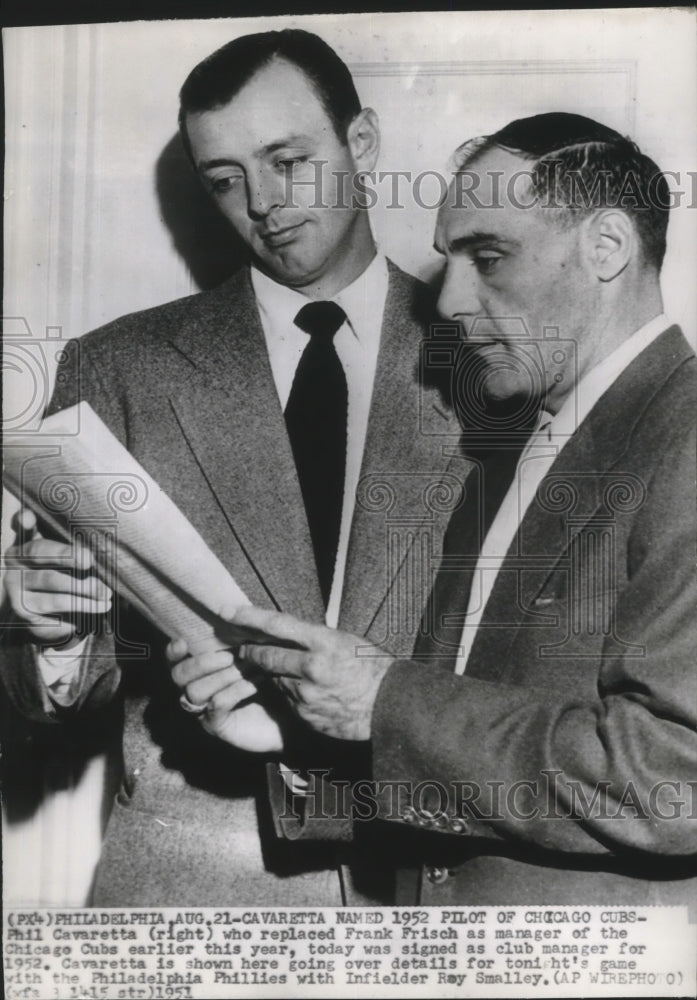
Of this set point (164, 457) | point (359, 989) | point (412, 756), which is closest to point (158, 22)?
point (164, 457)

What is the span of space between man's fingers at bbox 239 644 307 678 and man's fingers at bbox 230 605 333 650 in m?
0.02

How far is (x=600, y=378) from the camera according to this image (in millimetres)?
2328

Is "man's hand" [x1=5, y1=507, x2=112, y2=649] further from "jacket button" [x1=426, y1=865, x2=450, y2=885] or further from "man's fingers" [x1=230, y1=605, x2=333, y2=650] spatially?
"jacket button" [x1=426, y1=865, x2=450, y2=885]

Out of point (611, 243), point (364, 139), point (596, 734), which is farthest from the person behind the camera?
point (364, 139)

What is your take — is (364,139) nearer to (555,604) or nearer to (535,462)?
(535,462)

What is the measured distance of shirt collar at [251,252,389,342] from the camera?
A: 2.46 meters

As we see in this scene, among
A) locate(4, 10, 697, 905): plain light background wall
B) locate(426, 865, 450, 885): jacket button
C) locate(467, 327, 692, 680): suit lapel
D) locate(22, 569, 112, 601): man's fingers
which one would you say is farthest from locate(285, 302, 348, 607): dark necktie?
locate(426, 865, 450, 885): jacket button

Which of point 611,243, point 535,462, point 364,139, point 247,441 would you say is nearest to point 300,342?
point 247,441

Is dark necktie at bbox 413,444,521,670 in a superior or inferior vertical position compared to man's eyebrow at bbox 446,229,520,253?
inferior

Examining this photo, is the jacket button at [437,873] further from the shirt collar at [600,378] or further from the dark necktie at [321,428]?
the shirt collar at [600,378]

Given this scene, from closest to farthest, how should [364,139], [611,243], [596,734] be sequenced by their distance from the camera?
[596,734]
[611,243]
[364,139]

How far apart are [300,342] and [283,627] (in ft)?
1.98

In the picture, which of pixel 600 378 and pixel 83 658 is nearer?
pixel 600 378

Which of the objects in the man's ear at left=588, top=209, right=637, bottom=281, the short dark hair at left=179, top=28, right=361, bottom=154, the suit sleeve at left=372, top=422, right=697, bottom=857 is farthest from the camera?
the short dark hair at left=179, top=28, right=361, bottom=154
